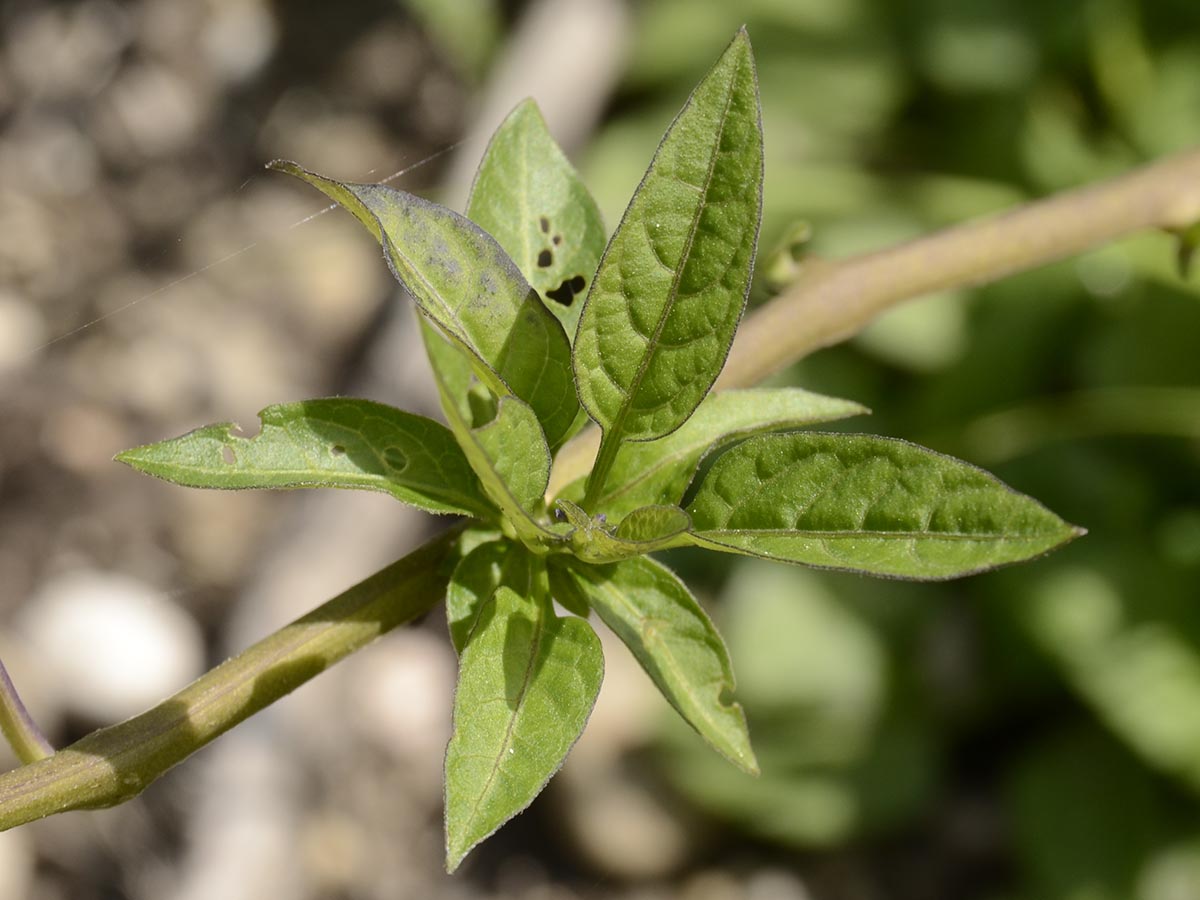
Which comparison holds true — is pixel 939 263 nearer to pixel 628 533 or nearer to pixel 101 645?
pixel 628 533

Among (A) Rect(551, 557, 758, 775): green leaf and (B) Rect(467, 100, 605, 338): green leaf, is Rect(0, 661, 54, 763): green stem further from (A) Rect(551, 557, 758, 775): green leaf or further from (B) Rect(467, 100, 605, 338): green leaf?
(B) Rect(467, 100, 605, 338): green leaf

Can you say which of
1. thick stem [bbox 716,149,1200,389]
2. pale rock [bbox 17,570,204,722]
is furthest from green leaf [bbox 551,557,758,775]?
pale rock [bbox 17,570,204,722]

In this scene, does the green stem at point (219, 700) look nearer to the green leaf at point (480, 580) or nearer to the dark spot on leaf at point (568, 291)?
the green leaf at point (480, 580)

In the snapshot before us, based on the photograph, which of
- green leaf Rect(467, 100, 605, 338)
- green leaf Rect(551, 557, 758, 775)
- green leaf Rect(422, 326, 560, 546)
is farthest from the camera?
green leaf Rect(467, 100, 605, 338)

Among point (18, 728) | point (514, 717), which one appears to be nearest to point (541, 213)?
point (514, 717)

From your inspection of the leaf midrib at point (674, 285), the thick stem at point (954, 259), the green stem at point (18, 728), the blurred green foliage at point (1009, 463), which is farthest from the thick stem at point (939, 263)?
the blurred green foliage at point (1009, 463)

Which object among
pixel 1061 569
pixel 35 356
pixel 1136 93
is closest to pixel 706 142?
pixel 1061 569
